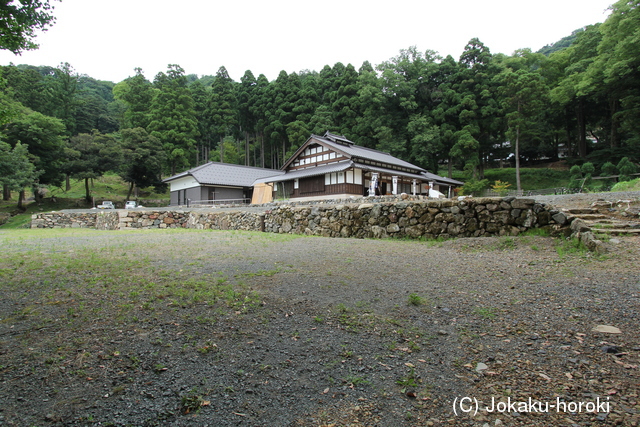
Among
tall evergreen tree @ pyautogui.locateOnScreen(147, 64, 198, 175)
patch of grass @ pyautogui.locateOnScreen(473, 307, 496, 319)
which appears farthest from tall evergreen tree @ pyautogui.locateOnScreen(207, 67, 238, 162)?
patch of grass @ pyautogui.locateOnScreen(473, 307, 496, 319)

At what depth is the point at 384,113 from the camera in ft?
117

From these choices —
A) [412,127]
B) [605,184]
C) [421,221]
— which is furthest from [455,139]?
[421,221]

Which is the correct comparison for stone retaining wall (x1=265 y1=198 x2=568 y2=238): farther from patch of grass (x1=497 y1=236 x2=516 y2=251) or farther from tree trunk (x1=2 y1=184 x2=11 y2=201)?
tree trunk (x1=2 y1=184 x2=11 y2=201)

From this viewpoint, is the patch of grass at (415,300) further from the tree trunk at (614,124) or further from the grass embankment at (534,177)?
the tree trunk at (614,124)

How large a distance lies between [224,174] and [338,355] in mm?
28287

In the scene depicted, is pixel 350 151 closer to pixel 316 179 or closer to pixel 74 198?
pixel 316 179

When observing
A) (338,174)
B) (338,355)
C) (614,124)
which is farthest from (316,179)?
(614,124)

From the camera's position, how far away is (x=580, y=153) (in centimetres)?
3031

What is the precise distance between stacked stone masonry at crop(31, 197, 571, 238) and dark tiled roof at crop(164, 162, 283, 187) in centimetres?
1415

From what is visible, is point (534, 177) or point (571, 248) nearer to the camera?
point (571, 248)

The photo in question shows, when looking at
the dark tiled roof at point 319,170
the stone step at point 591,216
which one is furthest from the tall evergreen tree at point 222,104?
the stone step at point 591,216

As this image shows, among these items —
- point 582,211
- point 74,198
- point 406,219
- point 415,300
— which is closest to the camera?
point 415,300

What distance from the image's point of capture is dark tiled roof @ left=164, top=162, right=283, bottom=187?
26.6 m

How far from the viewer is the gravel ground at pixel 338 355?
160 cm
